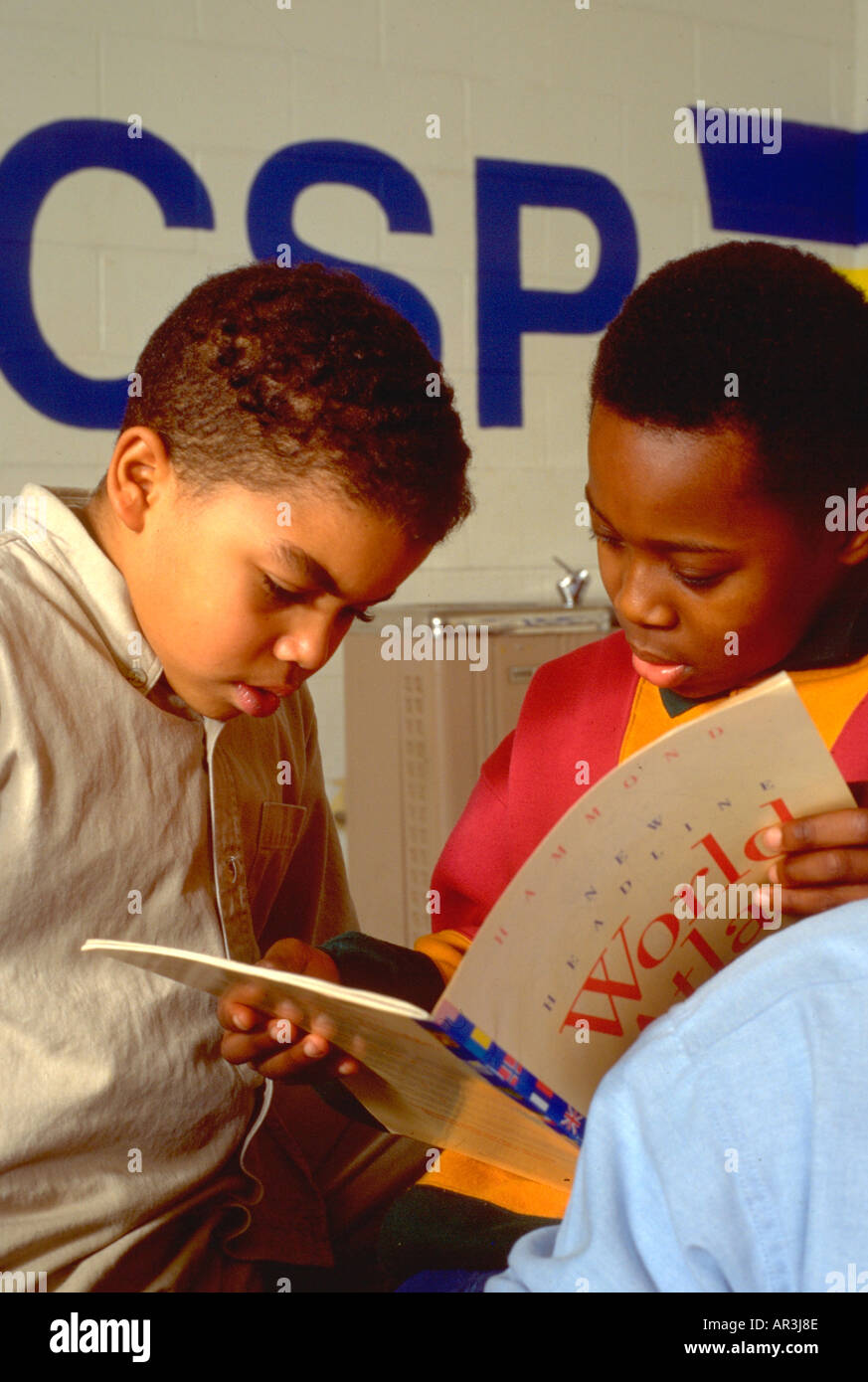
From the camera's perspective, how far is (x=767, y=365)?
822 mm

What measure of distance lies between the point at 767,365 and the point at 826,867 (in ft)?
1.17

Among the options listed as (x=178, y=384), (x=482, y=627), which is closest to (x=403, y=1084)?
(x=178, y=384)

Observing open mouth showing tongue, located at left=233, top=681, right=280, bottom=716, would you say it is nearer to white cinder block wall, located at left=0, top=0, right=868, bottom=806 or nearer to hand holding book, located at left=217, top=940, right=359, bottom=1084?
hand holding book, located at left=217, top=940, right=359, bottom=1084

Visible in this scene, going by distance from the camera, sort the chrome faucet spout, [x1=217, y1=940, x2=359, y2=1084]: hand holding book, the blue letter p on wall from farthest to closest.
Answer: the blue letter p on wall < the chrome faucet spout < [x1=217, y1=940, x2=359, y2=1084]: hand holding book

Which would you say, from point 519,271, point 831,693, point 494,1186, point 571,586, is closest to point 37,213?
point 519,271

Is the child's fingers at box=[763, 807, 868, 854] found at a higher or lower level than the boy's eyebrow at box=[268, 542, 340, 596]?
lower

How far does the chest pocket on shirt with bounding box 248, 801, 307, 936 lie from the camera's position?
100cm

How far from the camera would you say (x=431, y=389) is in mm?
861

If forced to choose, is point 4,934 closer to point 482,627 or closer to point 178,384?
point 178,384

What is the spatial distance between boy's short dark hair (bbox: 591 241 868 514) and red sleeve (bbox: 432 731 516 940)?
339 millimetres

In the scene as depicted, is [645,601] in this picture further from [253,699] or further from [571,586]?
[571,586]

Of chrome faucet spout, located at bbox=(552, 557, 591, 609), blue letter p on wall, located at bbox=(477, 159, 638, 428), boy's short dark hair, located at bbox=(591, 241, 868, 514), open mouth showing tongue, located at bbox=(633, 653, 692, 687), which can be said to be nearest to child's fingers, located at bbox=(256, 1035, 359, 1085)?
open mouth showing tongue, located at bbox=(633, 653, 692, 687)

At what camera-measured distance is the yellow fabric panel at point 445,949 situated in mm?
894

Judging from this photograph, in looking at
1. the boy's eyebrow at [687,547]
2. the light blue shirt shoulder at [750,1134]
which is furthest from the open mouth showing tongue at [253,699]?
the light blue shirt shoulder at [750,1134]
